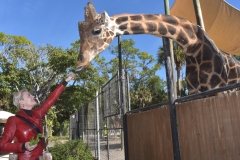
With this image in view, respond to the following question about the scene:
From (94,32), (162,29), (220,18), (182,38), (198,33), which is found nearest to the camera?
(94,32)

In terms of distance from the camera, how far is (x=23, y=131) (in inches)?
115

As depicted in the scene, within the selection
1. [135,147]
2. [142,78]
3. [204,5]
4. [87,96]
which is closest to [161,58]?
[87,96]

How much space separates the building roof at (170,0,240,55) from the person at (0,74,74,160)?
9.63 meters

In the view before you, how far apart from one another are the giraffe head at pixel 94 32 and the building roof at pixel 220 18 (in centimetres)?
817

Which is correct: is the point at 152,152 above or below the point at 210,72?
below

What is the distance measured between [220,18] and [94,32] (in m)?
8.89

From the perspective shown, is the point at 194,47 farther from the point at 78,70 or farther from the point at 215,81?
the point at 78,70

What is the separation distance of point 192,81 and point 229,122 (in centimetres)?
177

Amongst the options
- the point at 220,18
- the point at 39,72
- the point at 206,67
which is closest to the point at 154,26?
the point at 206,67

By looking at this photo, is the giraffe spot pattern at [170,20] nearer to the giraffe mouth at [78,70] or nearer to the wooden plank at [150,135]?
the wooden plank at [150,135]

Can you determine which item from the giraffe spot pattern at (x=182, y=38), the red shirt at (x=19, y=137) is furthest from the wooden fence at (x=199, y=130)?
the red shirt at (x=19, y=137)

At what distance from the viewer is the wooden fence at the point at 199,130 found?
9.50ft

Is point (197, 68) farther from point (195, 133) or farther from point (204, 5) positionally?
point (204, 5)

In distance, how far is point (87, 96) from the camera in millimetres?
29312
